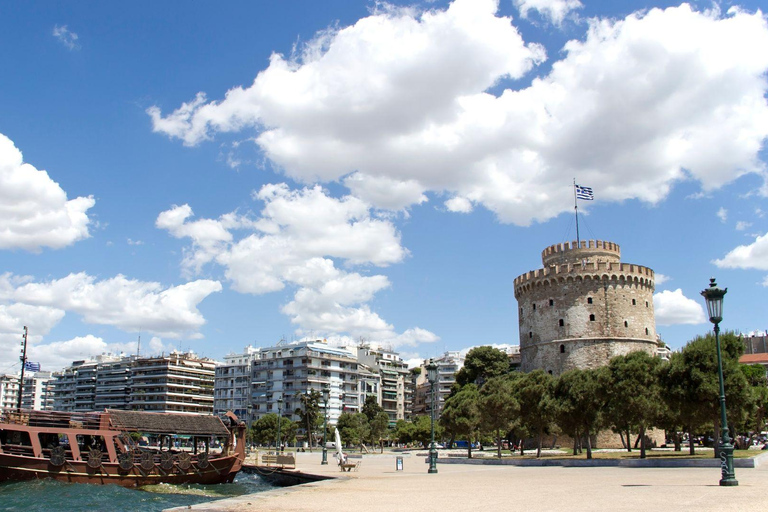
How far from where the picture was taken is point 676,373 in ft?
101

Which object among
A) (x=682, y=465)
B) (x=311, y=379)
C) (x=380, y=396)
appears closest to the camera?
(x=682, y=465)

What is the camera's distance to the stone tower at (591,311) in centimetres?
5781

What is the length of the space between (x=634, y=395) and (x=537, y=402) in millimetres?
7696

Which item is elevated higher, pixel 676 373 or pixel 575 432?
pixel 676 373

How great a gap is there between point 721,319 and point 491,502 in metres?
8.27

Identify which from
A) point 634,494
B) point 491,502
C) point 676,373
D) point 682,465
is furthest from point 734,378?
point 491,502

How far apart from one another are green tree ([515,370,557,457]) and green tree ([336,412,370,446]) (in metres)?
33.4

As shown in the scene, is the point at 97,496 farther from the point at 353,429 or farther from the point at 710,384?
the point at 353,429

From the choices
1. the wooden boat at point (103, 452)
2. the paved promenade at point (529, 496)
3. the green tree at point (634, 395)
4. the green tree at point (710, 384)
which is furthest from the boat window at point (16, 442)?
the green tree at point (710, 384)

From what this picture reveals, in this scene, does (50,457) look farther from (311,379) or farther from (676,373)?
(311,379)

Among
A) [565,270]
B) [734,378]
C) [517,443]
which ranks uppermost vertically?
[565,270]

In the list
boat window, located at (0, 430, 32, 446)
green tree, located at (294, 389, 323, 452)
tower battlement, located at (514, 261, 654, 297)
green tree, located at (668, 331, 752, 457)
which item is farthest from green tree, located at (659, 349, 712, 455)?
green tree, located at (294, 389, 323, 452)

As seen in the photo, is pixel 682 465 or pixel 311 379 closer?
pixel 682 465

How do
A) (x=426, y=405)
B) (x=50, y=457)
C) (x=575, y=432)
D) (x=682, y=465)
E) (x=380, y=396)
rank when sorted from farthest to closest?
(x=426, y=405)
(x=380, y=396)
(x=575, y=432)
(x=50, y=457)
(x=682, y=465)
